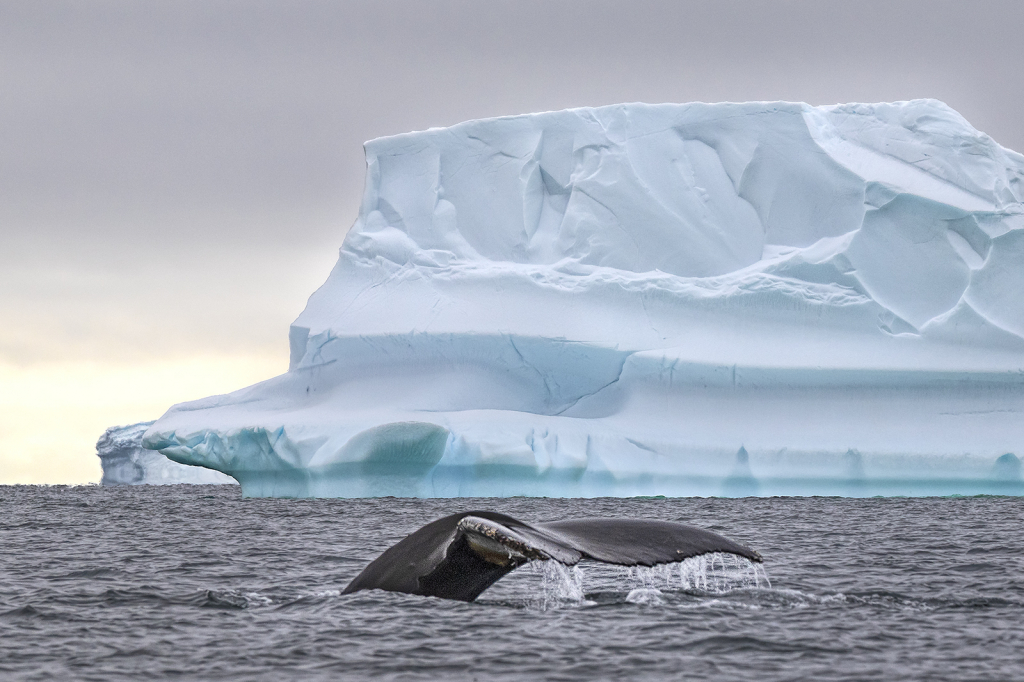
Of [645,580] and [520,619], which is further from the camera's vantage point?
[645,580]

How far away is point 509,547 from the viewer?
6.44m

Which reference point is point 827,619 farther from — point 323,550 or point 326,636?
point 323,550

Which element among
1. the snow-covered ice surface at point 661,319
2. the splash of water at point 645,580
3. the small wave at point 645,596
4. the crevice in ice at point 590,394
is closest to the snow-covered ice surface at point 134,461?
the snow-covered ice surface at point 661,319

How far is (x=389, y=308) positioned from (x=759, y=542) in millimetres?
15508

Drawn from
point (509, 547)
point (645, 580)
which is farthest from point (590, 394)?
point (509, 547)

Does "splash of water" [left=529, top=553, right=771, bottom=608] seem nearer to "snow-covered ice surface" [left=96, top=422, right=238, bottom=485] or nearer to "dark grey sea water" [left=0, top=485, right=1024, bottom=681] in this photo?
"dark grey sea water" [left=0, top=485, right=1024, bottom=681]

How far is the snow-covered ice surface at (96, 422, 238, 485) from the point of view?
51.5 meters

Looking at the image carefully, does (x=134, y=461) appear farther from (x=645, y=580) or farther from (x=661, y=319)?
(x=645, y=580)

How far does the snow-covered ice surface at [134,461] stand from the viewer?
169 ft

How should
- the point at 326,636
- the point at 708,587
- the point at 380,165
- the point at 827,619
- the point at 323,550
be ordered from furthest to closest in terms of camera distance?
1. the point at 380,165
2. the point at 323,550
3. the point at 708,587
4. the point at 827,619
5. the point at 326,636

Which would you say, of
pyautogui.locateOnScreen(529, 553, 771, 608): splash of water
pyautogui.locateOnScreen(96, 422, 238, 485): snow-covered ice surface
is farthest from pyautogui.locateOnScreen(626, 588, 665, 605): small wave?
pyautogui.locateOnScreen(96, 422, 238, 485): snow-covered ice surface

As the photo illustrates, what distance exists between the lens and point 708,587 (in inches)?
394

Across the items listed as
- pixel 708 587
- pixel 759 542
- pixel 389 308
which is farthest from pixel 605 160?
pixel 708 587

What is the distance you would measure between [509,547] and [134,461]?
49464 millimetres
